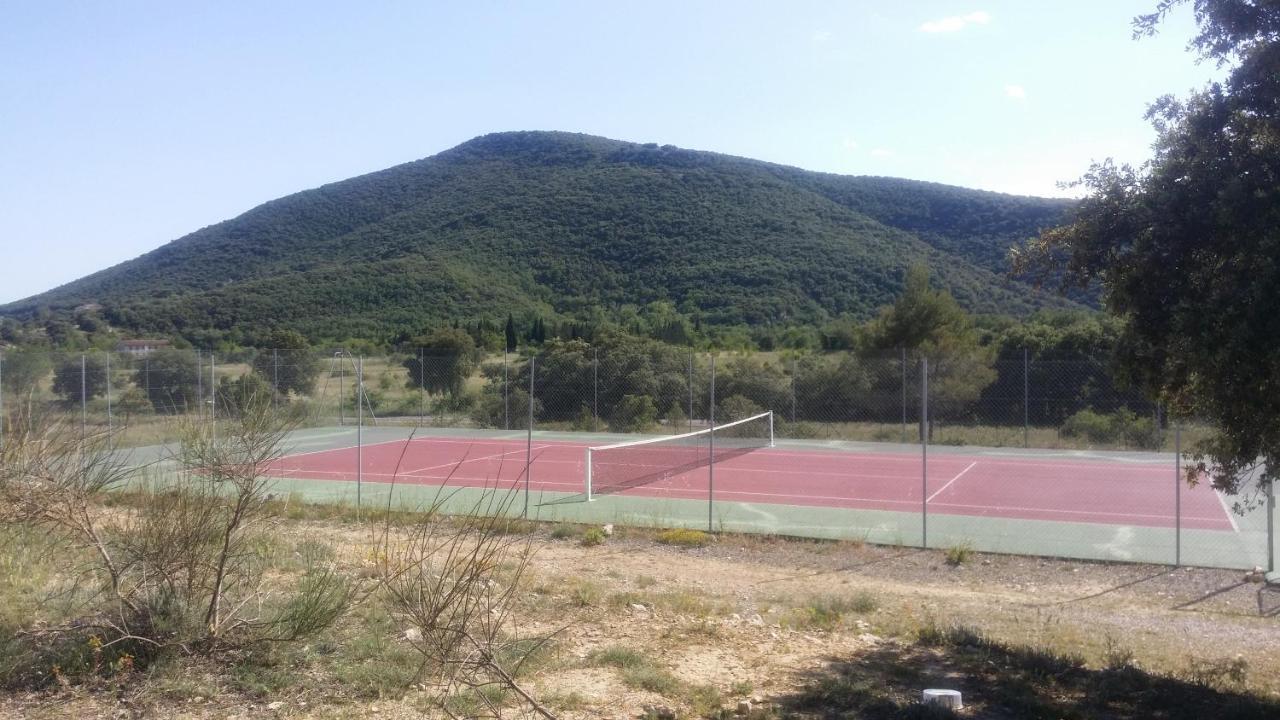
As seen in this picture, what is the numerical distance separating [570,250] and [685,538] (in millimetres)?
73711

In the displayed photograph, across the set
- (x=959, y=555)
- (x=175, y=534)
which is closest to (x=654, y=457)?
(x=959, y=555)

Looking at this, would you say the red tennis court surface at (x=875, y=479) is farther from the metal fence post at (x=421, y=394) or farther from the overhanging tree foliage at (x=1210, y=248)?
the overhanging tree foliage at (x=1210, y=248)

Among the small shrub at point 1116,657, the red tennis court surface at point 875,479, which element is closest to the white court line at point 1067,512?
the red tennis court surface at point 875,479

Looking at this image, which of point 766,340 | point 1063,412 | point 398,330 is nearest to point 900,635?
point 1063,412

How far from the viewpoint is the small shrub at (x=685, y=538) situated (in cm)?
1394

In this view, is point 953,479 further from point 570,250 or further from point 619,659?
point 570,250

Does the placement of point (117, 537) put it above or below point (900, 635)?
above

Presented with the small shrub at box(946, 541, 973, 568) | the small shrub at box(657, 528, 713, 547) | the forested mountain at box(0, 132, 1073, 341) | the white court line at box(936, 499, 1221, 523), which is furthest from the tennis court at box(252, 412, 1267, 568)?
the forested mountain at box(0, 132, 1073, 341)

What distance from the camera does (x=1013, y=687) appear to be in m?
7.36

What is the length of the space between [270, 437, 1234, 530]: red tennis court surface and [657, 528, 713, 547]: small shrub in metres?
2.99

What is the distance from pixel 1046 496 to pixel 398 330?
168 ft

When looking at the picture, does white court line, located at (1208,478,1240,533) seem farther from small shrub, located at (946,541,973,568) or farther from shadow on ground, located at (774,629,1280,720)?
shadow on ground, located at (774,629,1280,720)

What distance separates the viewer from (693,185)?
101 m

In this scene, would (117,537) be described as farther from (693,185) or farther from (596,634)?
(693,185)
